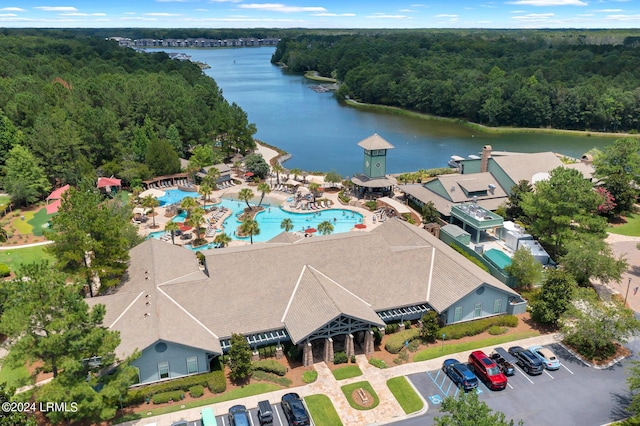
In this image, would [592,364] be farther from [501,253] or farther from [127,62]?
[127,62]

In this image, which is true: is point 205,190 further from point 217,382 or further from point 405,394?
point 405,394

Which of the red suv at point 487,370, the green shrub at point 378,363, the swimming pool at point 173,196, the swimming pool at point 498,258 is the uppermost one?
the swimming pool at point 498,258

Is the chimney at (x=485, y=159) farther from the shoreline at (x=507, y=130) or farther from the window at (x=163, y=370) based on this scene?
the shoreline at (x=507, y=130)

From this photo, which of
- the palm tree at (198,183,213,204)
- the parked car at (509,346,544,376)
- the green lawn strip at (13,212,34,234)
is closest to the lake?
the palm tree at (198,183,213,204)

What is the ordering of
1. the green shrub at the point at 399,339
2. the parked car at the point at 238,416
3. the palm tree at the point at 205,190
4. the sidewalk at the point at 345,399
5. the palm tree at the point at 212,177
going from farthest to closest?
1. the palm tree at the point at 212,177
2. the palm tree at the point at 205,190
3. the green shrub at the point at 399,339
4. the sidewalk at the point at 345,399
5. the parked car at the point at 238,416

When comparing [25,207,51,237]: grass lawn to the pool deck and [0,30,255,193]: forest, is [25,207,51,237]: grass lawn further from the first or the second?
the pool deck

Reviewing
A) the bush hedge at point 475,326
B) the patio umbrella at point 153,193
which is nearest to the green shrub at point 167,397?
the bush hedge at point 475,326
